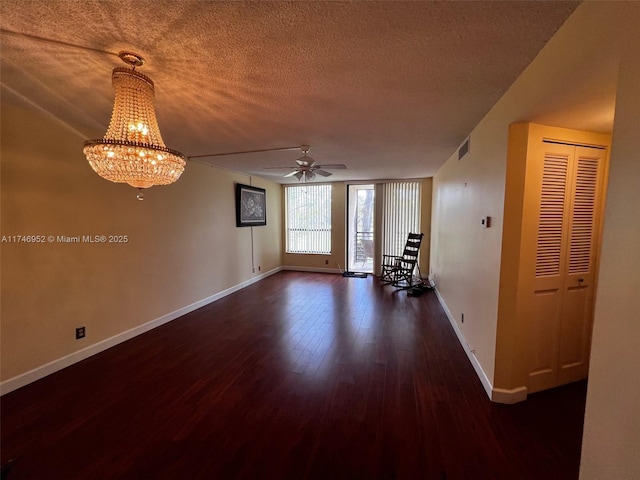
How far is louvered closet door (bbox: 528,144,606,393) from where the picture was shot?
1.91 m

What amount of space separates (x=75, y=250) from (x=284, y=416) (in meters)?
2.46

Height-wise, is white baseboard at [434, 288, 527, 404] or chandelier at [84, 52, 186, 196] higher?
chandelier at [84, 52, 186, 196]

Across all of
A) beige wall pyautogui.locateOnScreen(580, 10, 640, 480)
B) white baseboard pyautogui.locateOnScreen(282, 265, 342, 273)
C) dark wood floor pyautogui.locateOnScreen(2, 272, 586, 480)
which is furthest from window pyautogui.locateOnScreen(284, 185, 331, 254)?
beige wall pyautogui.locateOnScreen(580, 10, 640, 480)

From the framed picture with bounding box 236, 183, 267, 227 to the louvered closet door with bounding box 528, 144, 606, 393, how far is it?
4.47 metres

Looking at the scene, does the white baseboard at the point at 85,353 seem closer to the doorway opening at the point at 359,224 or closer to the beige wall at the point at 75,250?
the beige wall at the point at 75,250

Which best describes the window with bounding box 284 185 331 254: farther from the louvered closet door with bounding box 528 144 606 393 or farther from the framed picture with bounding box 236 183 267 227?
the louvered closet door with bounding box 528 144 606 393

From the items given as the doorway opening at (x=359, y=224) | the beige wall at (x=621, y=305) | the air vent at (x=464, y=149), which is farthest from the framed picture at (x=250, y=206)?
the beige wall at (x=621, y=305)

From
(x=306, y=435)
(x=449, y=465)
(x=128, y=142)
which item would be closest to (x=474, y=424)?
(x=449, y=465)

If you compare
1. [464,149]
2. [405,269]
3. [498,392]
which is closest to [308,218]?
[405,269]

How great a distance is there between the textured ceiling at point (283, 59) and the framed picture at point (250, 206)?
247 centimetres

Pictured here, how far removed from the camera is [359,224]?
6.75 meters

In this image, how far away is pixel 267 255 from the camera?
627 centimetres

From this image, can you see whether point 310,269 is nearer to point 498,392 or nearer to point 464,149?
point 464,149

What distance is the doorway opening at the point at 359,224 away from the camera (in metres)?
6.64
